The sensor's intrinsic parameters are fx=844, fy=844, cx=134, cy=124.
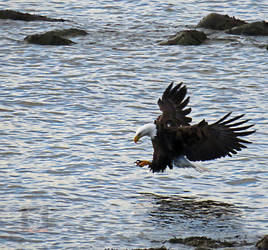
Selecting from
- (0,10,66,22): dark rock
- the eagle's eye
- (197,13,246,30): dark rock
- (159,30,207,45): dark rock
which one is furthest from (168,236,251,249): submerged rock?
(0,10,66,22): dark rock

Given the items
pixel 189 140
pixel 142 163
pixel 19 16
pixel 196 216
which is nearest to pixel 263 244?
pixel 196 216

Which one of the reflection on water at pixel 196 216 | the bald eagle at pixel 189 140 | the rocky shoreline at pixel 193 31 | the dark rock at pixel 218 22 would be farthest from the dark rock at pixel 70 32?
the reflection on water at pixel 196 216

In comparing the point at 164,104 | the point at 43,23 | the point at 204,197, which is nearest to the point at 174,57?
the point at 43,23

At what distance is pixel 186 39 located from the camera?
2062 cm

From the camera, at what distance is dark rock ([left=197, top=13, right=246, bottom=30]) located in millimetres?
22359

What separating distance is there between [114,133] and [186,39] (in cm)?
724

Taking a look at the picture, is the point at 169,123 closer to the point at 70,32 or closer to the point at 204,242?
the point at 204,242

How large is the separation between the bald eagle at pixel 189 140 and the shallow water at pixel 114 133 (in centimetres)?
37

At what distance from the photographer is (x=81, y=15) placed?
80.1 feet

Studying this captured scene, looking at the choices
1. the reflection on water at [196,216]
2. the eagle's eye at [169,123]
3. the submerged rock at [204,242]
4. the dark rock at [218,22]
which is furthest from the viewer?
the dark rock at [218,22]

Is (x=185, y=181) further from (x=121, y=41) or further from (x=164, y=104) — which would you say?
(x=121, y=41)

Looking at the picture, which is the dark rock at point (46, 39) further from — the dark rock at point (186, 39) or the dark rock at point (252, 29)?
the dark rock at point (252, 29)

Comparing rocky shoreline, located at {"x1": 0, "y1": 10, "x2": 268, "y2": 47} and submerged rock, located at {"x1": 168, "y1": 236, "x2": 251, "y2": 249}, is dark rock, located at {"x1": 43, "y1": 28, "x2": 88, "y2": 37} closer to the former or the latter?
rocky shoreline, located at {"x1": 0, "y1": 10, "x2": 268, "y2": 47}

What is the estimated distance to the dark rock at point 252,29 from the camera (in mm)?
21703
